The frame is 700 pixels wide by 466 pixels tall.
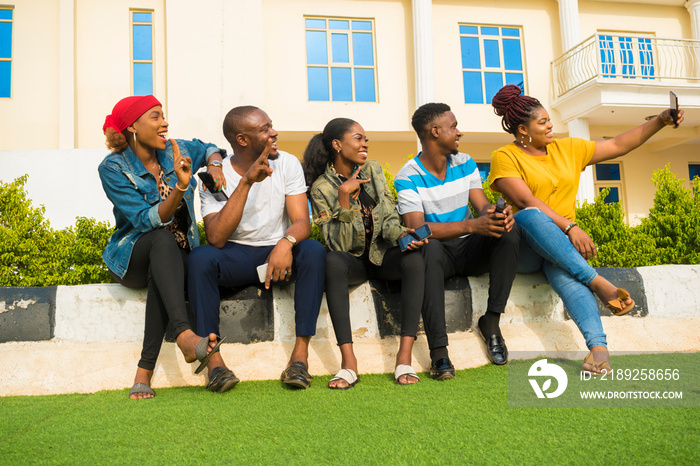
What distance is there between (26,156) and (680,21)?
14.6 m

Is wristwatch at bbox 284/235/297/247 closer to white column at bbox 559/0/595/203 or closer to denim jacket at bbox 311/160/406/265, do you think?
denim jacket at bbox 311/160/406/265

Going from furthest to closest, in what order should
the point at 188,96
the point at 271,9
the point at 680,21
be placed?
the point at 680,21 < the point at 271,9 < the point at 188,96

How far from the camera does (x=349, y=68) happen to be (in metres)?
11.9

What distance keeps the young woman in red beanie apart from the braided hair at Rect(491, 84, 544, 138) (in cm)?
190

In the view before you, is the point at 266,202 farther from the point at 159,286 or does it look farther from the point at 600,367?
the point at 600,367

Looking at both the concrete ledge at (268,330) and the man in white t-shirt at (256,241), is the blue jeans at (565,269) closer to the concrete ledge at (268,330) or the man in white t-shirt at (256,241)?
the concrete ledge at (268,330)

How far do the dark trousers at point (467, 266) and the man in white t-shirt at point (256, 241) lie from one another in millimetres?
592

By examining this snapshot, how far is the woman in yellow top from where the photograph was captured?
2.92 meters

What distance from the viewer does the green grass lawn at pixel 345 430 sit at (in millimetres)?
1644

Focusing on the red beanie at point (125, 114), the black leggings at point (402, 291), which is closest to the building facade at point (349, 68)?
the red beanie at point (125, 114)

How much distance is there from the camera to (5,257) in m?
3.45

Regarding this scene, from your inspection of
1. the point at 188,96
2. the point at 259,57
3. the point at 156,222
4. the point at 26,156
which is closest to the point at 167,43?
the point at 188,96

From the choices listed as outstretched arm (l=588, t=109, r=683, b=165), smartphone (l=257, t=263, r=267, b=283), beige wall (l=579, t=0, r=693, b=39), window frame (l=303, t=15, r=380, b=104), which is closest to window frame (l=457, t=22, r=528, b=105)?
beige wall (l=579, t=0, r=693, b=39)

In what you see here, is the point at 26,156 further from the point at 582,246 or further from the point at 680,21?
the point at 680,21
